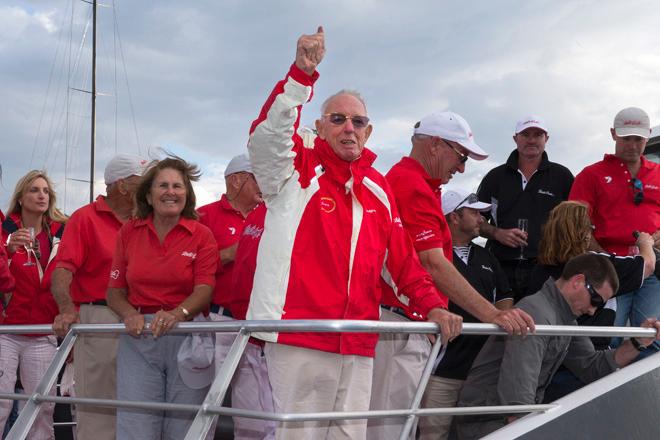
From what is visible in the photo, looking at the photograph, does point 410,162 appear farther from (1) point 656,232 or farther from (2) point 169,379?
(1) point 656,232

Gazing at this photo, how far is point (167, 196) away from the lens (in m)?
4.36

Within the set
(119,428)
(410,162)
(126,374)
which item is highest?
(410,162)

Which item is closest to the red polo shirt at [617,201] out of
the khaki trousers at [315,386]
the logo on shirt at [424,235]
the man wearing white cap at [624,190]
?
the man wearing white cap at [624,190]

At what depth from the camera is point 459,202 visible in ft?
16.2

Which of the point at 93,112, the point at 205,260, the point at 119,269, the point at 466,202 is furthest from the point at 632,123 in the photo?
the point at 93,112

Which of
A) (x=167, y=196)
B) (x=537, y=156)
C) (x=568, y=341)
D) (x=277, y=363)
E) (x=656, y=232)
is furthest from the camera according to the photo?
(x=537, y=156)

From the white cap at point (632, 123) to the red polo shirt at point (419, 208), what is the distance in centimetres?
209

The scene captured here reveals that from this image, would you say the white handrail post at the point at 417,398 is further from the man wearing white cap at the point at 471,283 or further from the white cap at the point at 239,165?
the white cap at the point at 239,165

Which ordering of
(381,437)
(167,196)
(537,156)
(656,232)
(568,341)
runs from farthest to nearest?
(537,156) < (656,232) < (167,196) < (568,341) < (381,437)

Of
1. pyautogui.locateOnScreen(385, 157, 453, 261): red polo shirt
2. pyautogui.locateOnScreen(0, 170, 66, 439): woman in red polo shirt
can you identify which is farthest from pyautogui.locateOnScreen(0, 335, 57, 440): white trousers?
pyautogui.locateOnScreen(385, 157, 453, 261): red polo shirt

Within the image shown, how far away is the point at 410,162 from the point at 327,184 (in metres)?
A: 0.86

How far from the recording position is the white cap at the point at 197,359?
396cm

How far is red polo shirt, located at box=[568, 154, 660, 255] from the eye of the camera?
17.7ft

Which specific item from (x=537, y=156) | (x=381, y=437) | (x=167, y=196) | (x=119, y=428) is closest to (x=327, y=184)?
(x=381, y=437)
